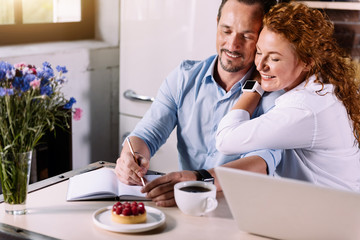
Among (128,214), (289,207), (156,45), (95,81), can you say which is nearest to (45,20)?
(95,81)

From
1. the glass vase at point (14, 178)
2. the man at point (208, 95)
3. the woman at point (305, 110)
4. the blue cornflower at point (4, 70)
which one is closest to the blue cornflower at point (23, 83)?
the blue cornflower at point (4, 70)

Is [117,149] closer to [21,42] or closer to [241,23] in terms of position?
[21,42]

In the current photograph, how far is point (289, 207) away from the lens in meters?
1.14

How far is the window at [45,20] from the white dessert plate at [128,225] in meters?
1.81

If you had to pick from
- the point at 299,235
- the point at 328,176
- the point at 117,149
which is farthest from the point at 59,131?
the point at 299,235

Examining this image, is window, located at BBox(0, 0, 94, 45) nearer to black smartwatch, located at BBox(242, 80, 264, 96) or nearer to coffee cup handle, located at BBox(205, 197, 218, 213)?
black smartwatch, located at BBox(242, 80, 264, 96)

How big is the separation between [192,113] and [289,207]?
35.8 inches

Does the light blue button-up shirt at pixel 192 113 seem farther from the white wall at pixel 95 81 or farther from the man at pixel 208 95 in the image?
the white wall at pixel 95 81

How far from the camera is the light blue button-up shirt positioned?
77.2 inches

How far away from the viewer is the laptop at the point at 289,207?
1074mm

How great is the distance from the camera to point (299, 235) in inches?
46.9

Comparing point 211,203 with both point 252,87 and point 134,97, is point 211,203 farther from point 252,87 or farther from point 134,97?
point 134,97

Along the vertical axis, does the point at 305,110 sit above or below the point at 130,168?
above

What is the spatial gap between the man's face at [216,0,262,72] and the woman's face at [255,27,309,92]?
0.17 m
